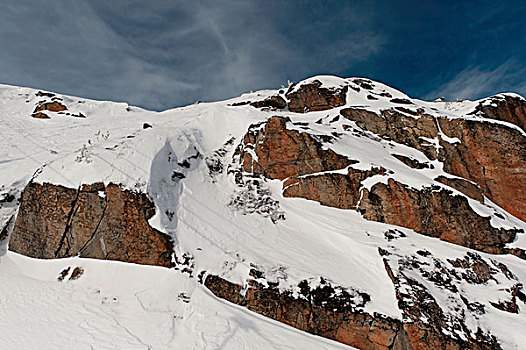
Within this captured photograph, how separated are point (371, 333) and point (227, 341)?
4473mm

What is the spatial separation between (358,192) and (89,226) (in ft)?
39.7

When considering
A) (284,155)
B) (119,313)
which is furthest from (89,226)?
(284,155)

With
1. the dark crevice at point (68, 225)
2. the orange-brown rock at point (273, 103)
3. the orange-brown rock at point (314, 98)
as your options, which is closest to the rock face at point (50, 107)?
the orange-brown rock at point (273, 103)

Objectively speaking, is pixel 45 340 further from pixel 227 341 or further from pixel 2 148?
pixel 2 148

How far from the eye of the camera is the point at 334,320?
28.6 feet

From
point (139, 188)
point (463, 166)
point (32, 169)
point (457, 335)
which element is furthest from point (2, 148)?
point (463, 166)

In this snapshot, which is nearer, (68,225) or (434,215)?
(68,225)

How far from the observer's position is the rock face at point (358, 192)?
1195 centimetres

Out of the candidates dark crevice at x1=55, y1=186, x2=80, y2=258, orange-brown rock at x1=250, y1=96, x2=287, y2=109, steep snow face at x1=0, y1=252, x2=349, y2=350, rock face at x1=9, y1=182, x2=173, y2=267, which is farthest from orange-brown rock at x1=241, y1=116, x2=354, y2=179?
orange-brown rock at x1=250, y1=96, x2=287, y2=109

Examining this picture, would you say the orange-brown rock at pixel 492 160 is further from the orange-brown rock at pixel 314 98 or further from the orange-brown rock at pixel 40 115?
the orange-brown rock at pixel 40 115

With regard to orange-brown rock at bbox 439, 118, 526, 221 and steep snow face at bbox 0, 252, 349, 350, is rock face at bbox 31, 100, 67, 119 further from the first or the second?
orange-brown rock at bbox 439, 118, 526, 221

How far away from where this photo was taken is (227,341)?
7648 mm

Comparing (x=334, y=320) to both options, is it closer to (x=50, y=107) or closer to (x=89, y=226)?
(x=89, y=226)

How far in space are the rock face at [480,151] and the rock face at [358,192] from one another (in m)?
1.93
